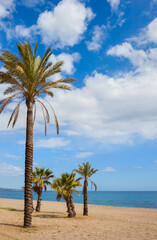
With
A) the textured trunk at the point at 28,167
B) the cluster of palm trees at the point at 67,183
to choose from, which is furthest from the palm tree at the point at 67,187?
the textured trunk at the point at 28,167

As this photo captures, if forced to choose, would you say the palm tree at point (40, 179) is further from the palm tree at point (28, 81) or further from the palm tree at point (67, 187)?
the palm tree at point (28, 81)

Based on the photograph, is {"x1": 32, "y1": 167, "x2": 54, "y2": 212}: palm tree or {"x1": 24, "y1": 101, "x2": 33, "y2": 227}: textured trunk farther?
{"x1": 32, "y1": 167, "x2": 54, "y2": 212}: palm tree

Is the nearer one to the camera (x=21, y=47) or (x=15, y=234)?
(x=15, y=234)

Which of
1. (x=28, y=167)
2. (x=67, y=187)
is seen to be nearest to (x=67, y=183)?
(x=67, y=187)

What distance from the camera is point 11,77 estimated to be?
636 inches

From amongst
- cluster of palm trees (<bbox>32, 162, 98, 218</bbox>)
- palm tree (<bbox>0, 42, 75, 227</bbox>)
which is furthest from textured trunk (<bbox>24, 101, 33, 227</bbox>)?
cluster of palm trees (<bbox>32, 162, 98, 218</bbox>)

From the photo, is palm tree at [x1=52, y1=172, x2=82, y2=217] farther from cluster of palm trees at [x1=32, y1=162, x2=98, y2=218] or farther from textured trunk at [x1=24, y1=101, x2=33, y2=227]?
textured trunk at [x1=24, y1=101, x2=33, y2=227]

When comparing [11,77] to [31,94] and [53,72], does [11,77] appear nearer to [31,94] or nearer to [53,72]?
[31,94]

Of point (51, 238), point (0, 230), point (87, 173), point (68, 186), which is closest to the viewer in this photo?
point (51, 238)

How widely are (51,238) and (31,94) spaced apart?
10293 millimetres

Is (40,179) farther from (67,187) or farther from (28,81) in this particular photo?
(28,81)

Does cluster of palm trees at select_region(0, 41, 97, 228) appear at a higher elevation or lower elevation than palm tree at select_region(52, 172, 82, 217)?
higher

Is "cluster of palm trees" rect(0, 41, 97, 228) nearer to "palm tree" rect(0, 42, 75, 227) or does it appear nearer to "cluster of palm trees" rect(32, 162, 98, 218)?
"palm tree" rect(0, 42, 75, 227)

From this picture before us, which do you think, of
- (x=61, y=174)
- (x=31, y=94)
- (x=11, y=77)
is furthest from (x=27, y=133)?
(x=61, y=174)
